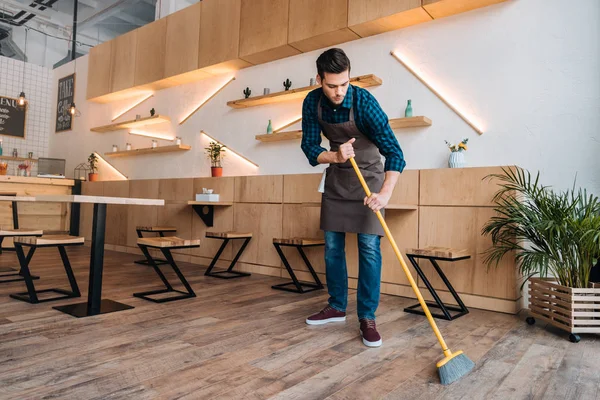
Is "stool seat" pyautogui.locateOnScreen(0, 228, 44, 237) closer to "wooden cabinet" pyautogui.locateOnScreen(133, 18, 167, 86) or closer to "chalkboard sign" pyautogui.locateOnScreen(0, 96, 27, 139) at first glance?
"wooden cabinet" pyautogui.locateOnScreen(133, 18, 167, 86)

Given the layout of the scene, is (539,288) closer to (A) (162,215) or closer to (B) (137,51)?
(A) (162,215)

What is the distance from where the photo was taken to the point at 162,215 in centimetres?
498

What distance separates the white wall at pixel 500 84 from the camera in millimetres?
2838

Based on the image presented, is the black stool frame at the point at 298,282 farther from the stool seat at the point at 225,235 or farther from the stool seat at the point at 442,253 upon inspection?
the stool seat at the point at 442,253

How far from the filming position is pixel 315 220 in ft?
12.2

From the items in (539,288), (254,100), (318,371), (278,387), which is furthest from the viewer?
(254,100)

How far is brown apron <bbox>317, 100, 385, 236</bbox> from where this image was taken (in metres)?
2.15

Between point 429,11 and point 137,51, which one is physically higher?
point 137,51

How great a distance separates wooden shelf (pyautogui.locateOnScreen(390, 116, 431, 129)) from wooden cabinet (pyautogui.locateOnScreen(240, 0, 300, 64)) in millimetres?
1414

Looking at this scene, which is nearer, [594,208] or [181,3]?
[594,208]

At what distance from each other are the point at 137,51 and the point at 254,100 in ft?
7.95

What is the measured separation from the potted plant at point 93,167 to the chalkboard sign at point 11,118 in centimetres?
161

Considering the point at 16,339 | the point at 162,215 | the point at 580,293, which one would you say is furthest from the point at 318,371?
the point at 162,215

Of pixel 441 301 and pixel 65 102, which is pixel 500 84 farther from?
pixel 65 102
